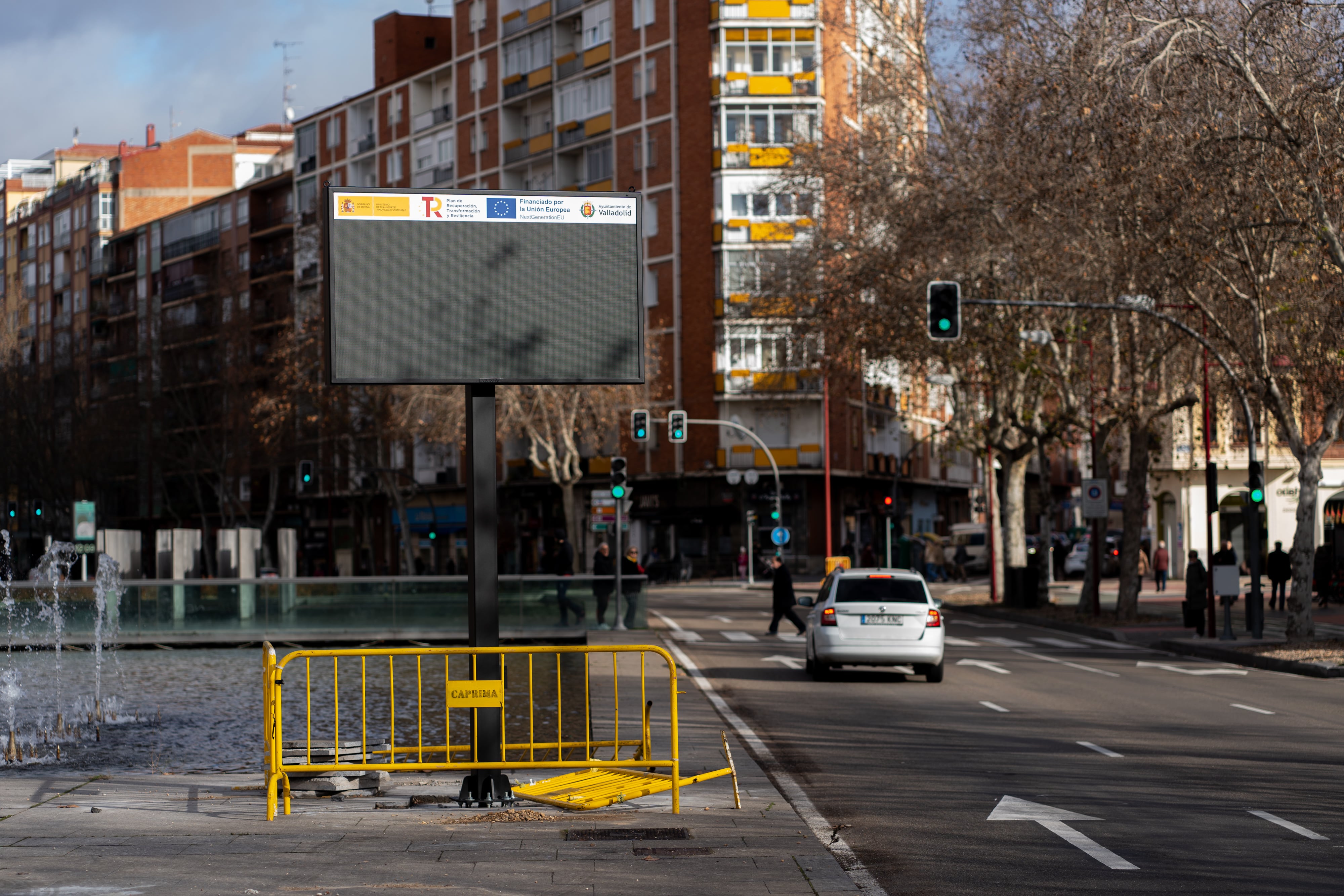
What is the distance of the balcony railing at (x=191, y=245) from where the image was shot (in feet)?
320

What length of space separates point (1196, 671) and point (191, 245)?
8631cm

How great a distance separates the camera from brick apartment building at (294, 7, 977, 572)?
67125 mm

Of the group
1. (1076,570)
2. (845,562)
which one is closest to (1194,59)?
(845,562)

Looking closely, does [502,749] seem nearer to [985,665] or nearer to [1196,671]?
[985,665]

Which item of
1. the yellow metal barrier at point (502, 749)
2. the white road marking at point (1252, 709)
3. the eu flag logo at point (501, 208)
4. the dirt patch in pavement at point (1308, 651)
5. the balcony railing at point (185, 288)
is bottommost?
the dirt patch in pavement at point (1308, 651)

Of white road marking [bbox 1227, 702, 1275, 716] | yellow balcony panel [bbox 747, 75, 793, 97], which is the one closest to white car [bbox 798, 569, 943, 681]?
white road marking [bbox 1227, 702, 1275, 716]

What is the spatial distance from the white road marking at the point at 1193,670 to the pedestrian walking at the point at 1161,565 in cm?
2695

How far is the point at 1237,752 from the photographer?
13078mm

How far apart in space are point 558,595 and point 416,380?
20593 mm

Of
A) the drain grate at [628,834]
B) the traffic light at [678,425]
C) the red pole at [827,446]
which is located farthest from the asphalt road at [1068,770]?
the red pole at [827,446]

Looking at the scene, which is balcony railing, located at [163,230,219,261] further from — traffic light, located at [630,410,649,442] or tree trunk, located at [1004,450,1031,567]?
tree trunk, located at [1004,450,1031,567]

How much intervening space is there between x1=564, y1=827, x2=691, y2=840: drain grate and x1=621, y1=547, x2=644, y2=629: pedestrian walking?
21633 mm

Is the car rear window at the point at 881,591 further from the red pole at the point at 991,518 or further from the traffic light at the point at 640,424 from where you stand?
the red pole at the point at 991,518

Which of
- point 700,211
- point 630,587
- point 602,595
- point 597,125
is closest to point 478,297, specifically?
point 602,595
